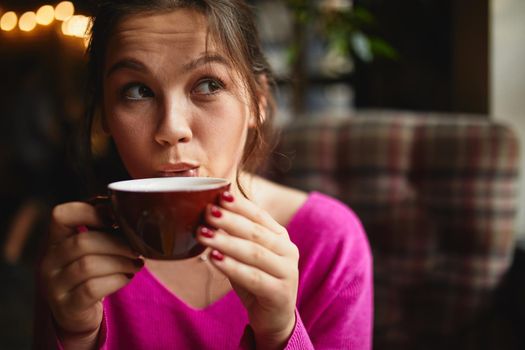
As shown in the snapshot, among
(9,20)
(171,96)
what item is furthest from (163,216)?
(9,20)

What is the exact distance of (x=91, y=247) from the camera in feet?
2.22

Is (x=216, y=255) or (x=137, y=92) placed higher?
(x=137, y=92)

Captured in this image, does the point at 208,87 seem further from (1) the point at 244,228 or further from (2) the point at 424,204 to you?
(2) the point at 424,204

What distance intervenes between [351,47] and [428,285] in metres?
1.03

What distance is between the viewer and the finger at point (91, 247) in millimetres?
679

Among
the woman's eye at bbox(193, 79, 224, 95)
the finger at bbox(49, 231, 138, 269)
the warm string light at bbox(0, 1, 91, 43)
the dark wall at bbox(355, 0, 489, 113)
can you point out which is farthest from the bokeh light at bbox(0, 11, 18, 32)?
the finger at bbox(49, 231, 138, 269)

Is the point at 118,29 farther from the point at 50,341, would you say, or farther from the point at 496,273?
the point at 496,273

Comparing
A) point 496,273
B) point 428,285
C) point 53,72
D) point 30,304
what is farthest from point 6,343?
point 53,72

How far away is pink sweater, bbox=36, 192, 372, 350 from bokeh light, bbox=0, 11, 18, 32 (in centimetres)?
275

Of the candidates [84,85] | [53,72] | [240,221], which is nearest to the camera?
[240,221]

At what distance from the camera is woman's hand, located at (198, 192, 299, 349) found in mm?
631

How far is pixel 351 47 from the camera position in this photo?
204 centimetres

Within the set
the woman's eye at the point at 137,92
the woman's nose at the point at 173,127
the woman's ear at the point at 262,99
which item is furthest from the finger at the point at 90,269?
the woman's ear at the point at 262,99

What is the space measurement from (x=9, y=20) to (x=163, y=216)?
3347mm
